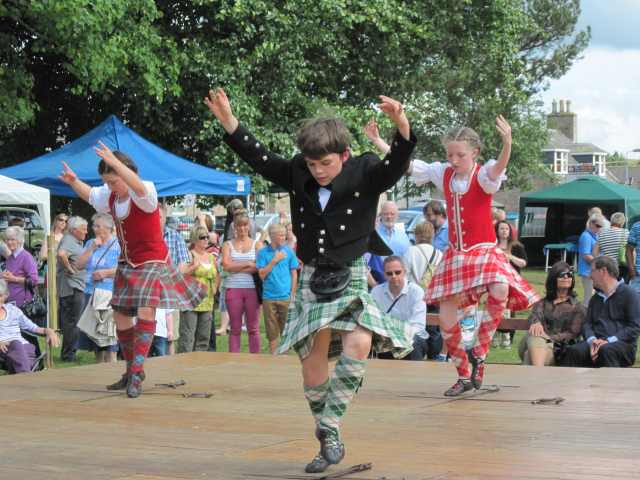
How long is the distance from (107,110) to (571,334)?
42.6 feet

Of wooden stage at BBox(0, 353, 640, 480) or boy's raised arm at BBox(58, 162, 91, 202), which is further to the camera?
boy's raised arm at BBox(58, 162, 91, 202)

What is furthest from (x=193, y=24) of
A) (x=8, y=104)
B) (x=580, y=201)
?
(x=580, y=201)

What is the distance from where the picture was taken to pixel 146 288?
748 cm

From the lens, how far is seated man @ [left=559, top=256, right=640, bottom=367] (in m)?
9.06

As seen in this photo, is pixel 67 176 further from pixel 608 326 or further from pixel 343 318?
pixel 608 326

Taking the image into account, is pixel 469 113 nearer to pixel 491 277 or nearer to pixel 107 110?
pixel 107 110

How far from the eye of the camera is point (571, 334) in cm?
948

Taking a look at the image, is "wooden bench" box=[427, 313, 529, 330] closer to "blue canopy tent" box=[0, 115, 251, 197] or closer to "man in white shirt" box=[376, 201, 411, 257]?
"man in white shirt" box=[376, 201, 411, 257]

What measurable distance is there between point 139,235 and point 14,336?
2.72 m

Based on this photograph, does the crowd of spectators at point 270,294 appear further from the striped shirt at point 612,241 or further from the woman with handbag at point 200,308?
the striped shirt at point 612,241

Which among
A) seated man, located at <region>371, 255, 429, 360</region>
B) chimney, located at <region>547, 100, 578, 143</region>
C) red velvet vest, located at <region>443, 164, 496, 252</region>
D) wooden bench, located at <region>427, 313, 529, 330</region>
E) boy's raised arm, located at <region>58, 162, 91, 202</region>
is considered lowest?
wooden bench, located at <region>427, 313, 529, 330</region>

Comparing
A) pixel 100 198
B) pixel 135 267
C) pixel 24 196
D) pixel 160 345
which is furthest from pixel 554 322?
pixel 24 196

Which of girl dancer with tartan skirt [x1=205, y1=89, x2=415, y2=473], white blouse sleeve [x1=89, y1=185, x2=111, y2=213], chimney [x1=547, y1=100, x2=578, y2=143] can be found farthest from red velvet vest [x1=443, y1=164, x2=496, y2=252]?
chimney [x1=547, y1=100, x2=578, y2=143]

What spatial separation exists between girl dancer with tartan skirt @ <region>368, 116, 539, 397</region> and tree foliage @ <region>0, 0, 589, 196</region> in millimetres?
9996
